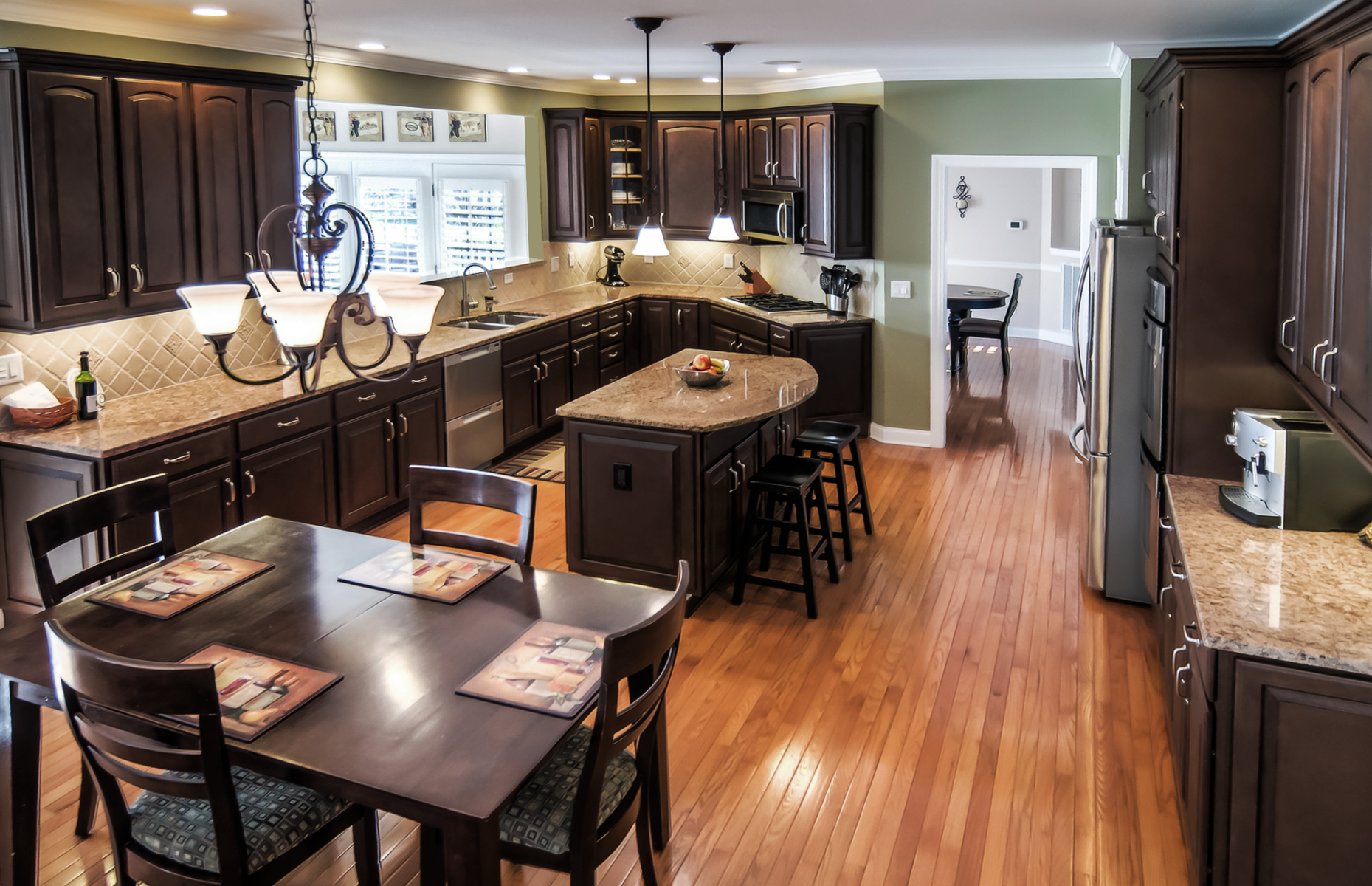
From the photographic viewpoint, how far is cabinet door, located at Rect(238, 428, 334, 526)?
4680 millimetres

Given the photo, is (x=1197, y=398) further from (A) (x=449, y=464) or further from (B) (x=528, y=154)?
(B) (x=528, y=154)

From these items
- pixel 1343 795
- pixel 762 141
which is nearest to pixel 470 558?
pixel 1343 795

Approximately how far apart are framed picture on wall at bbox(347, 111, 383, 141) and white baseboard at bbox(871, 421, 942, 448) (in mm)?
4377

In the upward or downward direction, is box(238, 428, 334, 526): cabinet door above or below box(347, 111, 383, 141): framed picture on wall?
below

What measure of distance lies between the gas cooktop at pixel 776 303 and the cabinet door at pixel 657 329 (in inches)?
20.8

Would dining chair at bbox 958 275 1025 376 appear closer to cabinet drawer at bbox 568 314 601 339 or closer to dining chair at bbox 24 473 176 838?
cabinet drawer at bbox 568 314 601 339

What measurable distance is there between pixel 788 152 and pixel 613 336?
6.48 ft

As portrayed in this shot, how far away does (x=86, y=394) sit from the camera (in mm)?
4316

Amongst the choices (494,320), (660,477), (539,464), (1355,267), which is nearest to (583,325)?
(494,320)

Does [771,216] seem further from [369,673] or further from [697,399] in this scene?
[369,673]

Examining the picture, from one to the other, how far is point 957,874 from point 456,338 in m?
4.63

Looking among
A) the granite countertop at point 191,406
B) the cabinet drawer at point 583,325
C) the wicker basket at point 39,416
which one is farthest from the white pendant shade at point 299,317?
the cabinet drawer at point 583,325

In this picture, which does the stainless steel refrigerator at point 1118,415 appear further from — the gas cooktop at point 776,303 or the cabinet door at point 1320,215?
the gas cooktop at point 776,303

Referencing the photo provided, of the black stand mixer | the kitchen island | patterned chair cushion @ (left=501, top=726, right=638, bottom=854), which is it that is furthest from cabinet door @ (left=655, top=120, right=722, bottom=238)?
→ patterned chair cushion @ (left=501, top=726, right=638, bottom=854)
